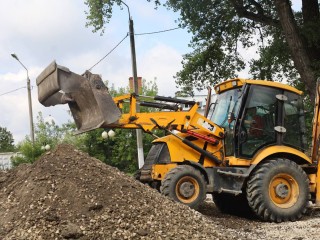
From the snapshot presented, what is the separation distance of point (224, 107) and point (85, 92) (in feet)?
9.97

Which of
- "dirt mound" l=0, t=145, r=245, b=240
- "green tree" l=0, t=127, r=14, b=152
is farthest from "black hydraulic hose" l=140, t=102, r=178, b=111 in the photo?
"green tree" l=0, t=127, r=14, b=152

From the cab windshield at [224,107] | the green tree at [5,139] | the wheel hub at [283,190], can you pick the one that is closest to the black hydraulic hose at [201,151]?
the cab windshield at [224,107]

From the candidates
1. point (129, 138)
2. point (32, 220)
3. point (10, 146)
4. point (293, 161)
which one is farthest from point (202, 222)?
point (10, 146)

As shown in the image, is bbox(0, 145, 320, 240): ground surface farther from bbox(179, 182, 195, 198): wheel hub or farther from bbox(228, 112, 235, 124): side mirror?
bbox(228, 112, 235, 124): side mirror

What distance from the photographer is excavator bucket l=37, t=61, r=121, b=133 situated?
7582 millimetres

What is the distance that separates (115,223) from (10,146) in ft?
206

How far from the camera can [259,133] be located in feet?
30.1

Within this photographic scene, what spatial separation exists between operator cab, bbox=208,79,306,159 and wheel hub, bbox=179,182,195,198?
38.1 inches

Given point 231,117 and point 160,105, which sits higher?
point 160,105

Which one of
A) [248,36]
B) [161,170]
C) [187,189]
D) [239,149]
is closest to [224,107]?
[239,149]

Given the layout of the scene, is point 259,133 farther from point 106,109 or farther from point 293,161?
point 106,109

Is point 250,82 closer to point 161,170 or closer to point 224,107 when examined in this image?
point 224,107

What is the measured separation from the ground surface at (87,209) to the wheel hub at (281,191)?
1.45 m

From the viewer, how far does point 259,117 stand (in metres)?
9.24
